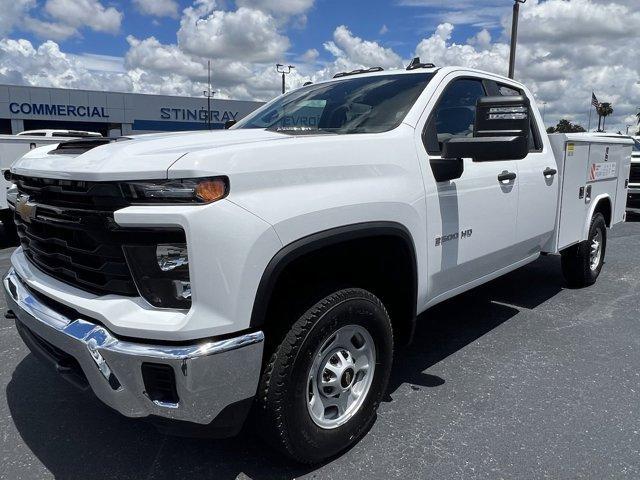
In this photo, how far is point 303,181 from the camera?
7.47 ft

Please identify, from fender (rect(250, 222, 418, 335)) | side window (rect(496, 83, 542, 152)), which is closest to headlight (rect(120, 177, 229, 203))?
fender (rect(250, 222, 418, 335))

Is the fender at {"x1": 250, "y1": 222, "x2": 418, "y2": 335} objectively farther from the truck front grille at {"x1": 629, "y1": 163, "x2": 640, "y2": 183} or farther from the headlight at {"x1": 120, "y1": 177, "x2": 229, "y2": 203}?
the truck front grille at {"x1": 629, "y1": 163, "x2": 640, "y2": 183}

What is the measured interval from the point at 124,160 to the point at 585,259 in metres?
4.86

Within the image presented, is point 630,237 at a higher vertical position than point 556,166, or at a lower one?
lower

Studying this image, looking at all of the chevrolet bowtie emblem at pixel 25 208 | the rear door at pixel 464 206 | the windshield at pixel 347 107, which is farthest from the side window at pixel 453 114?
the chevrolet bowtie emblem at pixel 25 208

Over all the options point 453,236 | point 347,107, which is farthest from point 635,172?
point 347,107

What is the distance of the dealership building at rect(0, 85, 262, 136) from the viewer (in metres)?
34.6

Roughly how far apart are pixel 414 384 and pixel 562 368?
109 cm

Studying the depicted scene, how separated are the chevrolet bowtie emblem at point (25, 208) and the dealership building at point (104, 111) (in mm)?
32411

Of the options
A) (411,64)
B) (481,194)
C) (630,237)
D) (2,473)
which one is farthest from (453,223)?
(630,237)

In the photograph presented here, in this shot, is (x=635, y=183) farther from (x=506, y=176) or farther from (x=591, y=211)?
(x=506, y=176)

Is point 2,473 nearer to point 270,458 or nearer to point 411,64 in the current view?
point 270,458

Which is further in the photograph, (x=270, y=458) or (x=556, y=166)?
(x=556, y=166)

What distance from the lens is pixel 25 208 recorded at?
2566 mm
